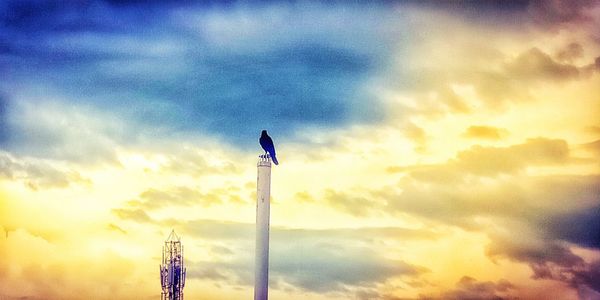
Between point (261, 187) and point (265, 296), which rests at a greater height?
point (261, 187)

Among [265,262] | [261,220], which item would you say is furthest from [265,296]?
[261,220]

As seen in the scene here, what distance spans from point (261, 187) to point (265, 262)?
7.71 metres

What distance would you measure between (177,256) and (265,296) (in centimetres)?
979

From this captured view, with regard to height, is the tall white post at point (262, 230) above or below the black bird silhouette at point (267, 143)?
below

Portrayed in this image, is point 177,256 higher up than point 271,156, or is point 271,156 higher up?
point 271,156

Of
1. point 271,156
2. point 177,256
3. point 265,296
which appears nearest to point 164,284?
point 177,256

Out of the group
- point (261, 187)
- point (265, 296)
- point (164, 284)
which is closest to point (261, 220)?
point (261, 187)

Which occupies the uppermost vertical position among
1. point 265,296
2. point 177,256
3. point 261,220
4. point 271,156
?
point 271,156

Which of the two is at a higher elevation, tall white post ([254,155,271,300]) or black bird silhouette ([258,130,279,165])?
black bird silhouette ([258,130,279,165])

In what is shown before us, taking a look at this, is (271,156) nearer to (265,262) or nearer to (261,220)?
(261,220)

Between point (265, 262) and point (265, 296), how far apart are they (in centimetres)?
339

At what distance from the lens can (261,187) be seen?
57.7m

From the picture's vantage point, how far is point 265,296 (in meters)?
56.9

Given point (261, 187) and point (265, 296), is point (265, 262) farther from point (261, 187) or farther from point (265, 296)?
point (261, 187)
